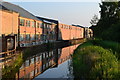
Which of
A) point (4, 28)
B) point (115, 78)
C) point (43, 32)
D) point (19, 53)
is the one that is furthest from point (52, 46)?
point (115, 78)

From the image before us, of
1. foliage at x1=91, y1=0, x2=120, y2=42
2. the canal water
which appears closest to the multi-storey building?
the canal water

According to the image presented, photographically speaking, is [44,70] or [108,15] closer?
[44,70]

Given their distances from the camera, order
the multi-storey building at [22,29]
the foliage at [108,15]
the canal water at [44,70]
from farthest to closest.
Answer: the foliage at [108,15] < the multi-storey building at [22,29] < the canal water at [44,70]

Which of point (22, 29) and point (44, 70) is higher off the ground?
point (22, 29)

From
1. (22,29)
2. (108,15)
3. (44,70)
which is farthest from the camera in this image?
(108,15)

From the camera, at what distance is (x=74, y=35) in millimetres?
88250

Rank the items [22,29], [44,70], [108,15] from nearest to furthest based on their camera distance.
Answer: [44,70], [22,29], [108,15]

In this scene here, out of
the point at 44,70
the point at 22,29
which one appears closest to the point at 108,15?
the point at 22,29

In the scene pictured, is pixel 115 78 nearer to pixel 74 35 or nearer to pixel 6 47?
pixel 6 47

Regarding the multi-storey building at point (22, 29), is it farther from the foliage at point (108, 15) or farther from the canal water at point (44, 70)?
the foliage at point (108, 15)

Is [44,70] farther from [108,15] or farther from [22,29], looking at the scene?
[108,15]

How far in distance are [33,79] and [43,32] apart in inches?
1325

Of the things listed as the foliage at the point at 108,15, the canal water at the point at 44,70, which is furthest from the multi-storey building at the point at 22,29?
the foliage at the point at 108,15

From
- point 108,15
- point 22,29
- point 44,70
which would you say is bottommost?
point 44,70
